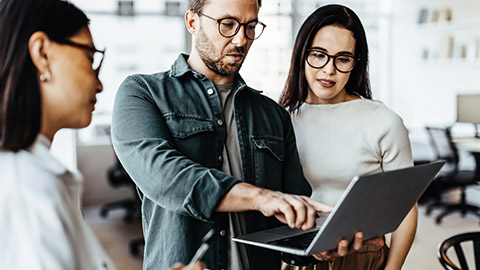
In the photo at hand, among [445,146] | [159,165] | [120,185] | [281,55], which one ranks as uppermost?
[159,165]

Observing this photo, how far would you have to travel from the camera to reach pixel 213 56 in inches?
60.3

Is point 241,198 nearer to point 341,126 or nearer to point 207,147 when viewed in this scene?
point 207,147

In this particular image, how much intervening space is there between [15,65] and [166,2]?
6.32 metres

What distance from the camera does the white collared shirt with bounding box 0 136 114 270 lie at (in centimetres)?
81

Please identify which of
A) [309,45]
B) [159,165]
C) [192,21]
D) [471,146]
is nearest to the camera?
[159,165]

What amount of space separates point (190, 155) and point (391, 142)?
0.71 m

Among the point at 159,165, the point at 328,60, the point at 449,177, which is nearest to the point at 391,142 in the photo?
the point at 328,60

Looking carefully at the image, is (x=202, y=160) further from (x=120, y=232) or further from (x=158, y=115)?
(x=120, y=232)

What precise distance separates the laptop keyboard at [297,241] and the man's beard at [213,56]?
20.2 inches

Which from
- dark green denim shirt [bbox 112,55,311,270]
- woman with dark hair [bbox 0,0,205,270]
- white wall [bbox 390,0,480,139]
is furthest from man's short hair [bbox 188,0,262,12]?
white wall [bbox 390,0,480,139]

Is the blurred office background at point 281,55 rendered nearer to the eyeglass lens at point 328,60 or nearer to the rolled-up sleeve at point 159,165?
the eyeglass lens at point 328,60

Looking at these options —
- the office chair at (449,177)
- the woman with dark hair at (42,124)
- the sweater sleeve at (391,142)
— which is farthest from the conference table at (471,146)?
the woman with dark hair at (42,124)

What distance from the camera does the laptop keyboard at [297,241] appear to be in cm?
131

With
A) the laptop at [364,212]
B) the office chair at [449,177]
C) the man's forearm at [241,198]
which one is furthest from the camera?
the office chair at [449,177]
